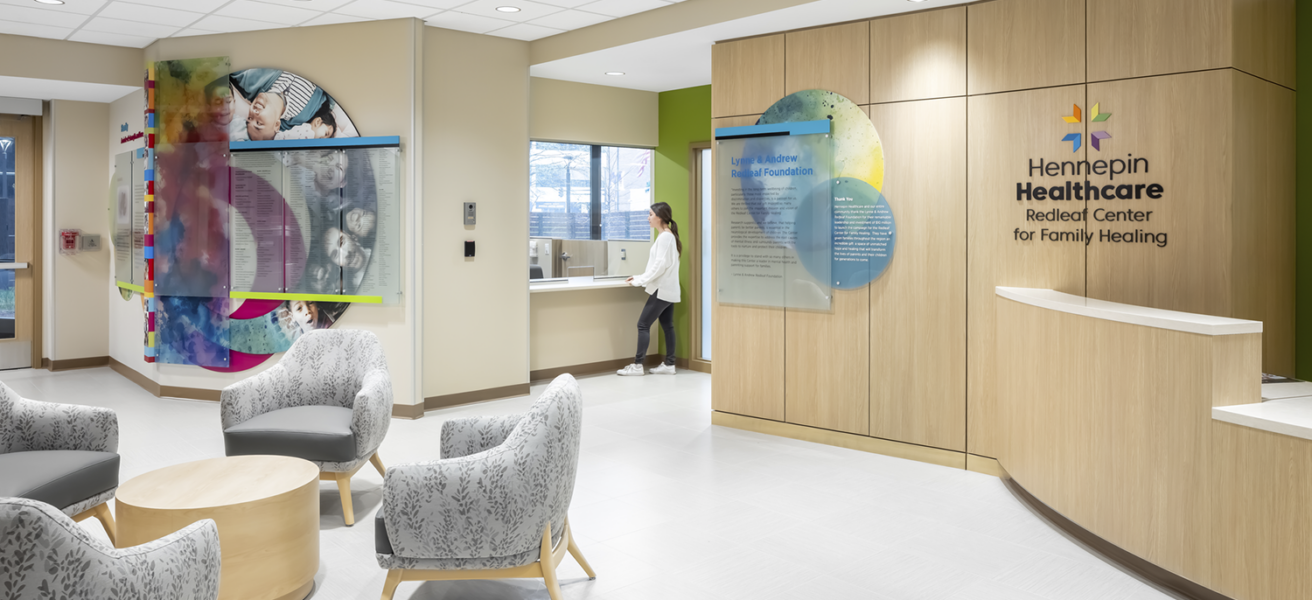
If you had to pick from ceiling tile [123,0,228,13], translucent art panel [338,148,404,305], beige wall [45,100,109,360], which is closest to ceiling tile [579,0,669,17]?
translucent art panel [338,148,404,305]

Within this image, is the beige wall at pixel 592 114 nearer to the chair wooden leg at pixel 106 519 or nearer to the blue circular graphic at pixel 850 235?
the blue circular graphic at pixel 850 235

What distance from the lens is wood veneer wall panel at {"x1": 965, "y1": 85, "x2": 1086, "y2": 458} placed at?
4555mm

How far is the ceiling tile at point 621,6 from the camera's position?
564 centimetres

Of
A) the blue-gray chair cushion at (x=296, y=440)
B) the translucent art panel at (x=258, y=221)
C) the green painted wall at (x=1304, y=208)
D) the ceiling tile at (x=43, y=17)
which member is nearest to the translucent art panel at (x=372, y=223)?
the translucent art panel at (x=258, y=221)

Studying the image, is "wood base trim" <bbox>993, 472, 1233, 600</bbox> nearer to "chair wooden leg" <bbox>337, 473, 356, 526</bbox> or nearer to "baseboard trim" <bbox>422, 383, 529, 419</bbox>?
"chair wooden leg" <bbox>337, 473, 356, 526</bbox>

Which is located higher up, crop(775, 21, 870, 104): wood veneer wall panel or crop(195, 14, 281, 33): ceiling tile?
crop(195, 14, 281, 33): ceiling tile

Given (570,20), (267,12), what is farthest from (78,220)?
(570,20)

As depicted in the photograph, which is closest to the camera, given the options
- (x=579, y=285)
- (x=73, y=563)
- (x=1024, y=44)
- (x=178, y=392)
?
(x=73, y=563)

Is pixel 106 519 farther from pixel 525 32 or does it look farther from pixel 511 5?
pixel 525 32

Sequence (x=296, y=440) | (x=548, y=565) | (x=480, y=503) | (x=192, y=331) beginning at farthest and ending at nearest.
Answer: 1. (x=192, y=331)
2. (x=296, y=440)
3. (x=548, y=565)
4. (x=480, y=503)

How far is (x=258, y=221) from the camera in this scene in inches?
260

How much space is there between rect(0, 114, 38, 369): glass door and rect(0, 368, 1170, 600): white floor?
3.32 metres

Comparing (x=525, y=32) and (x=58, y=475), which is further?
(x=525, y=32)

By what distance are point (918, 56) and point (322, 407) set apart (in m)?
3.85
